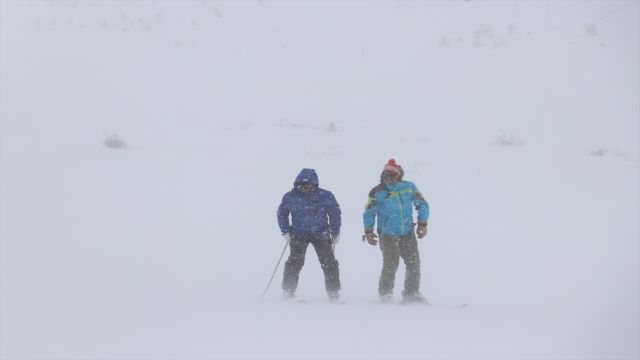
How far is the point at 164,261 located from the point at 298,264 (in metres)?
2.89

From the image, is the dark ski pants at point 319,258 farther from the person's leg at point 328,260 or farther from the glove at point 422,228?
the glove at point 422,228

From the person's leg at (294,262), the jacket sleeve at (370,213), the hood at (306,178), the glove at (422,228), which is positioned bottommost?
the person's leg at (294,262)

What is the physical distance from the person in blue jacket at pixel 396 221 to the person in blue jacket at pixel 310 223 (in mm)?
429

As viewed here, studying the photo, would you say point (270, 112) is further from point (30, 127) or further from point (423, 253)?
point (423, 253)

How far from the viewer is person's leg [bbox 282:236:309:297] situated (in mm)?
7871

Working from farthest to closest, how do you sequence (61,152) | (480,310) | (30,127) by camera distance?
(30,127) → (61,152) → (480,310)

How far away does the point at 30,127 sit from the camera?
1809 cm

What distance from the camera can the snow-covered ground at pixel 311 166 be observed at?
661 centimetres

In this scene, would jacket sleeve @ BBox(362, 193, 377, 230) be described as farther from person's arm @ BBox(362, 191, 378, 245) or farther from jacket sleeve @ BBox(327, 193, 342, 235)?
jacket sleeve @ BBox(327, 193, 342, 235)

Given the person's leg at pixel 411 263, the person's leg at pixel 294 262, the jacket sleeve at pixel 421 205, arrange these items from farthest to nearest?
the person's leg at pixel 294 262 → the person's leg at pixel 411 263 → the jacket sleeve at pixel 421 205

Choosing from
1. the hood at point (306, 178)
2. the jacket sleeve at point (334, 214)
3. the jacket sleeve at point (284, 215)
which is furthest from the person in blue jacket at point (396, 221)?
the jacket sleeve at point (284, 215)

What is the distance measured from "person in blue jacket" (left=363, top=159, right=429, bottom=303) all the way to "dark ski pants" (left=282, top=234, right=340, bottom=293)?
0.50 m

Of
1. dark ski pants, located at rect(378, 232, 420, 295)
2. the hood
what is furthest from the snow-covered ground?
the hood

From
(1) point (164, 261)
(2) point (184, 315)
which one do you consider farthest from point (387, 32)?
(2) point (184, 315)
